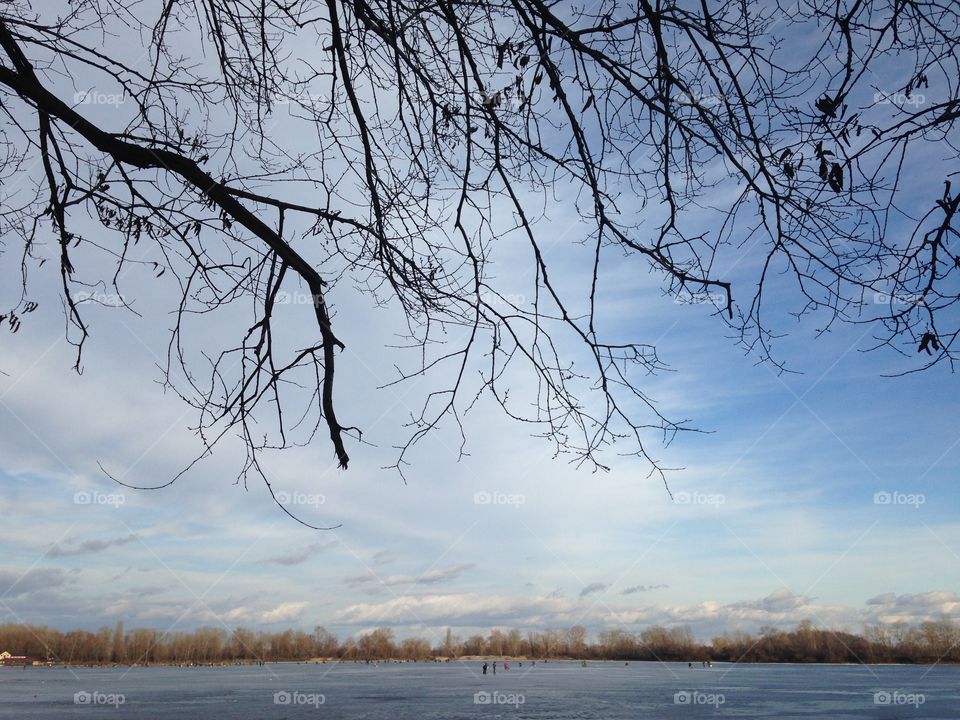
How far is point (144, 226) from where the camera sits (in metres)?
4.25

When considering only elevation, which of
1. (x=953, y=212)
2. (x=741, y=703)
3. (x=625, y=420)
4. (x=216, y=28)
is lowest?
(x=741, y=703)

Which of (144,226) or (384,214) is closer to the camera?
(384,214)

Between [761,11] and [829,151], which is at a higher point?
[761,11]

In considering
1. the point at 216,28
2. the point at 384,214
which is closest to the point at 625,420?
the point at 384,214

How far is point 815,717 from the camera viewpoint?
126ft

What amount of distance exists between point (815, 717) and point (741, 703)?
13153mm

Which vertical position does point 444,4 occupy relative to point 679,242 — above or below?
above

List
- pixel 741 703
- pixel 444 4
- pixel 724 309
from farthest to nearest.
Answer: pixel 741 703, pixel 444 4, pixel 724 309

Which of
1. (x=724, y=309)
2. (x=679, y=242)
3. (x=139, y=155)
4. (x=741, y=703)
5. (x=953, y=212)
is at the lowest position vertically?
(x=741, y=703)

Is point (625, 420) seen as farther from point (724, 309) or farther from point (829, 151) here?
point (829, 151)

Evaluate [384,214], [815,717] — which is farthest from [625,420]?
[815,717]

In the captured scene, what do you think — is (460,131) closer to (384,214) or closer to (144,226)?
(384,214)

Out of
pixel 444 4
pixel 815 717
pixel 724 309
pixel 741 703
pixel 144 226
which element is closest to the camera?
pixel 724 309

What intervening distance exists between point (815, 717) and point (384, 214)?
41387mm
